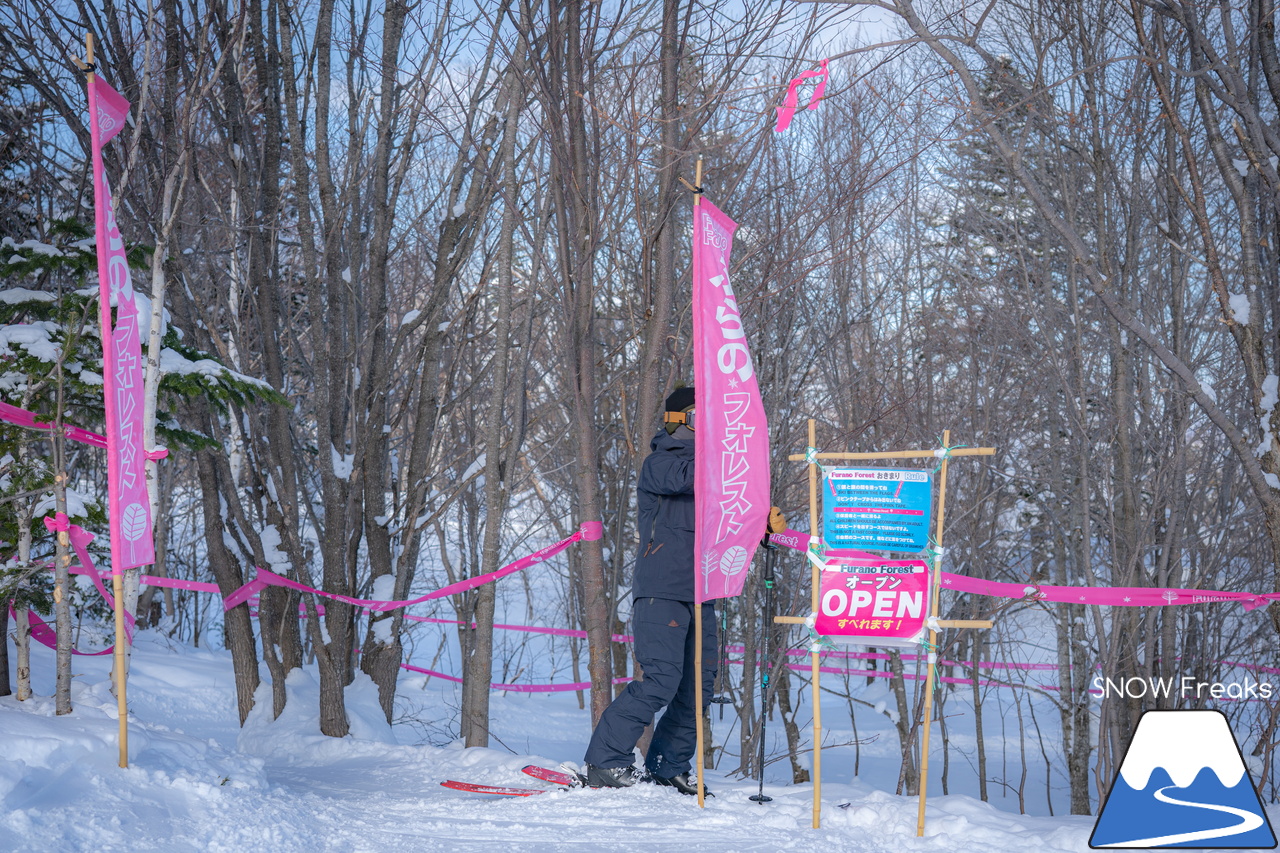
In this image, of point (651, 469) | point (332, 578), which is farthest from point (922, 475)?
point (332, 578)

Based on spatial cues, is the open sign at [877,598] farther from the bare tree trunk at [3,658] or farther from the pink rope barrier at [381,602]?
the bare tree trunk at [3,658]

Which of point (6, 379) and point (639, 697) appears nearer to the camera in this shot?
point (639, 697)

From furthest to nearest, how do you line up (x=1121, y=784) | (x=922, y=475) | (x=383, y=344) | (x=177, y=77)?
(x=383, y=344) → (x=177, y=77) → (x=922, y=475) → (x=1121, y=784)

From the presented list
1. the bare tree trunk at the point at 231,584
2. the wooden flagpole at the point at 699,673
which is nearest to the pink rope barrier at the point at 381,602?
the bare tree trunk at the point at 231,584

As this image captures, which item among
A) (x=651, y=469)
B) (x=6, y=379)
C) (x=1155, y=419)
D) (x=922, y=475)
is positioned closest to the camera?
(x=922, y=475)

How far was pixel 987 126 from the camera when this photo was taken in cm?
462

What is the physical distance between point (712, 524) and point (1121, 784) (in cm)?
188

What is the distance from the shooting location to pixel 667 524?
174 inches

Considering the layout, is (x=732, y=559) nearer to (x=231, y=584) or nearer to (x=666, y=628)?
(x=666, y=628)

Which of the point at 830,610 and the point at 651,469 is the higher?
the point at 651,469

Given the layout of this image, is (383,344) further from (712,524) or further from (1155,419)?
(1155,419)

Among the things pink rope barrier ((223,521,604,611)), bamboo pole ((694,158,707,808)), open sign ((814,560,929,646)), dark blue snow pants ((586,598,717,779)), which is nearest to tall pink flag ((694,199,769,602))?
bamboo pole ((694,158,707,808))

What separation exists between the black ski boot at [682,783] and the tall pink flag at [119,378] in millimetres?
2556

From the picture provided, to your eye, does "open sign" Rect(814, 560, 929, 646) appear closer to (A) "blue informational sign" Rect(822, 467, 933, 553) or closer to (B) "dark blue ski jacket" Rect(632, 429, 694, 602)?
(A) "blue informational sign" Rect(822, 467, 933, 553)
